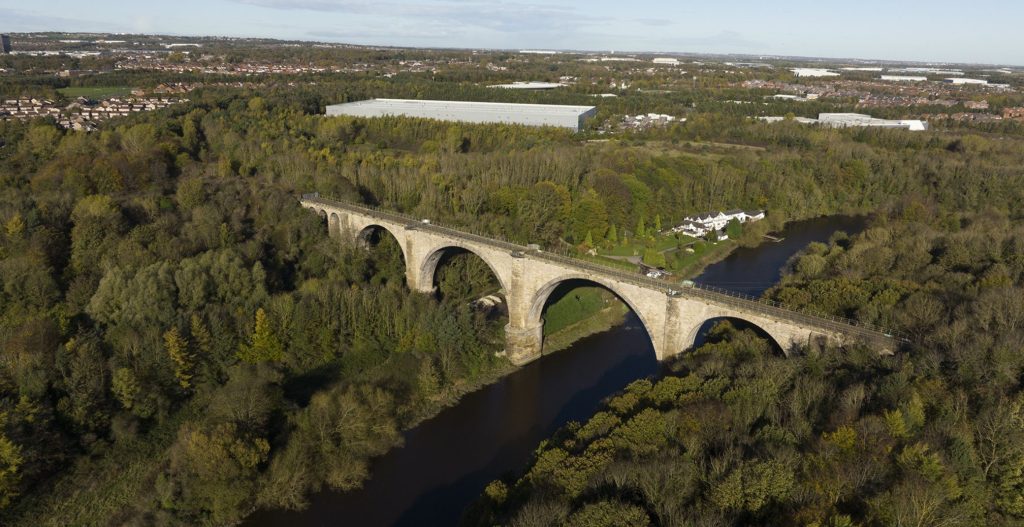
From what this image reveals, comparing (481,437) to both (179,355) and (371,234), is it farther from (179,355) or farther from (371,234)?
(371,234)

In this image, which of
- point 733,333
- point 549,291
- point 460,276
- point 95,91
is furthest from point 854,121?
point 95,91

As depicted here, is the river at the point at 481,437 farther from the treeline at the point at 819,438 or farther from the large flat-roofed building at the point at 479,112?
the large flat-roofed building at the point at 479,112

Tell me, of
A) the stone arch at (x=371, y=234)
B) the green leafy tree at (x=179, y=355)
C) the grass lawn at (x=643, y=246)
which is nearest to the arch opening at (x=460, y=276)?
the stone arch at (x=371, y=234)

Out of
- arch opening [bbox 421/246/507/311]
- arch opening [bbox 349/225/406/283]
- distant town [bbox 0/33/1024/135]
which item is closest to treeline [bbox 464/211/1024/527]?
arch opening [bbox 421/246/507/311]

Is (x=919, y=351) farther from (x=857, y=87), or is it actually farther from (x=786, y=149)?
(x=857, y=87)

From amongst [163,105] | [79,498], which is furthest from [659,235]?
[163,105]

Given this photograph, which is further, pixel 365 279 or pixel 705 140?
pixel 705 140

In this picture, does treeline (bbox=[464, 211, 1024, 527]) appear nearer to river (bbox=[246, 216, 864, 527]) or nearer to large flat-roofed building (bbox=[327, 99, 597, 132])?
river (bbox=[246, 216, 864, 527])

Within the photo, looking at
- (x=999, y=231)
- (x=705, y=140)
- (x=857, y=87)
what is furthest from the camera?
(x=857, y=87)
